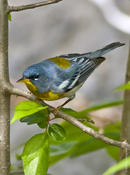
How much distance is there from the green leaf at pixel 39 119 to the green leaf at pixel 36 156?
77mm

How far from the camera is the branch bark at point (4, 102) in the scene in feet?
4.62

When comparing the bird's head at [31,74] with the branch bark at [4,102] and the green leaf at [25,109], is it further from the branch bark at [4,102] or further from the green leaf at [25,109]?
the green leaf at [25,109]

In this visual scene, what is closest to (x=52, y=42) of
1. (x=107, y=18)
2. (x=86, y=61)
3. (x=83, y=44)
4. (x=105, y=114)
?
(x=83, y=44)

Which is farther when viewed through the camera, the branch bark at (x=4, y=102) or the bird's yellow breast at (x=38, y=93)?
the bird's yellow breast at (x=38, y=93)

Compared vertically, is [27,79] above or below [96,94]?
above

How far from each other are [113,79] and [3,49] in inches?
203

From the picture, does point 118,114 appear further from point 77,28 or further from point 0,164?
point 0,164

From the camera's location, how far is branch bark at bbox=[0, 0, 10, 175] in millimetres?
1407

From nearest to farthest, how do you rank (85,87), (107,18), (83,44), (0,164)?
1. (0,164)
2. (85,87)
3. (83,44)
4. (107,18)

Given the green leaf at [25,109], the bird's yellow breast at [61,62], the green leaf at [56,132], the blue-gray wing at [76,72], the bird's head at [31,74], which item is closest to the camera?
the green leaf at [25,109]

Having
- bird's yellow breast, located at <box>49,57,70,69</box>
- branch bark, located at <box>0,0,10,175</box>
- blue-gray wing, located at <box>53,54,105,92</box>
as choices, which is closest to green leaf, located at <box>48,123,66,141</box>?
branch bark, located at <box>0,0,10,175</box>

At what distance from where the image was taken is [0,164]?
1.40 meters

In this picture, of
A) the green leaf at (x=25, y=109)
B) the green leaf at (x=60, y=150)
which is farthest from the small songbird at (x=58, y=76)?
the green leaf at (x=25, y=109)

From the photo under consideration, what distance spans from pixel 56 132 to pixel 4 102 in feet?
0.79
